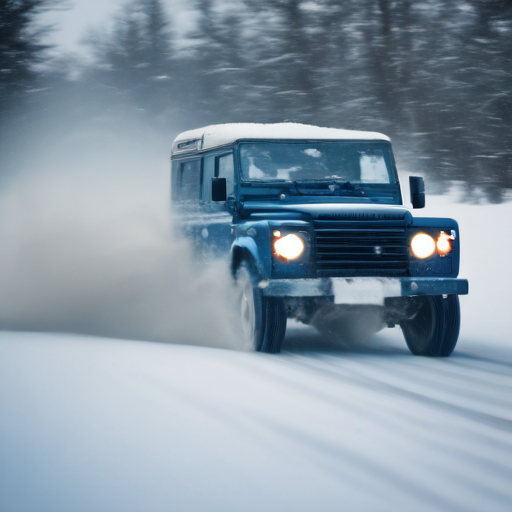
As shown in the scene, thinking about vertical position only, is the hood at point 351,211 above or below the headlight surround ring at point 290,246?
above

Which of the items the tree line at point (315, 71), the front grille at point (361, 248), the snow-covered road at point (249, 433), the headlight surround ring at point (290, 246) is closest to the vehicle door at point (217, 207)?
the headlight surround ring at point (290, 246)

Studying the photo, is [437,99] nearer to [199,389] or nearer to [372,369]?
[372,369]

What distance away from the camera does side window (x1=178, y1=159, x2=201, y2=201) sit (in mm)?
8656

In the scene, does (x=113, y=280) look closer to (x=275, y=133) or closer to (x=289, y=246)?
(x=275, y=133)

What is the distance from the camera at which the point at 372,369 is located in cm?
623

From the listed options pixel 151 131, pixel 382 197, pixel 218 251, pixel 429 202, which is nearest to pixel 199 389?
pixel 218 251

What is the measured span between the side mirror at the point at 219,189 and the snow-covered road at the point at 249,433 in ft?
4.92

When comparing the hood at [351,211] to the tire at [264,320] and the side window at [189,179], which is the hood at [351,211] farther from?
the side window at [189,179]

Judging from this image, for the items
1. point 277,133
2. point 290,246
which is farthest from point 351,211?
point 277,133

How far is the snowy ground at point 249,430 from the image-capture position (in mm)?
3287

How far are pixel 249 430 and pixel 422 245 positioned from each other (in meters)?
3.19

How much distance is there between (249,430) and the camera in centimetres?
421

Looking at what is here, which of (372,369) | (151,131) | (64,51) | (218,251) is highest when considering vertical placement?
(64,51)

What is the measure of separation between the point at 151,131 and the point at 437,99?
8286 millimetres
